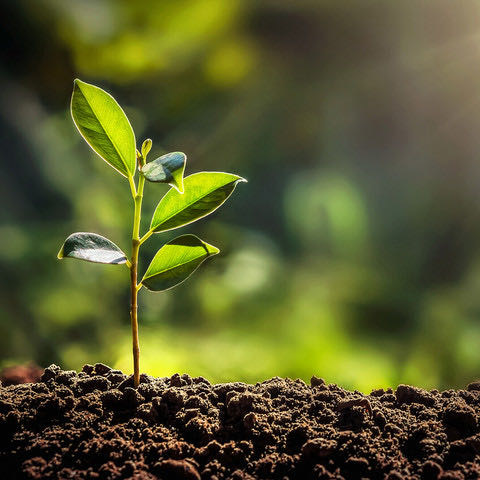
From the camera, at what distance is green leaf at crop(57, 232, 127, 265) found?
2.63ft

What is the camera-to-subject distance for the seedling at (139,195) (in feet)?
2.88

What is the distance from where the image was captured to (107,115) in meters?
0.89

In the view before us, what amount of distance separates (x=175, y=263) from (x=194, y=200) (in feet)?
0.39

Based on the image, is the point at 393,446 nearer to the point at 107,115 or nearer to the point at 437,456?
the point at 437,456

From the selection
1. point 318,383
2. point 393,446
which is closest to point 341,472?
point 393,446

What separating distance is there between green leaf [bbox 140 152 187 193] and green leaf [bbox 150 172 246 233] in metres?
0.09

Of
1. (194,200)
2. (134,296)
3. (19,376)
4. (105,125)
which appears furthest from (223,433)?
(19,376)

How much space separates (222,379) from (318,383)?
26.8 inches

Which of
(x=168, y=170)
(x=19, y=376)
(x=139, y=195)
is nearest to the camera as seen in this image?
(x=168, y=170)

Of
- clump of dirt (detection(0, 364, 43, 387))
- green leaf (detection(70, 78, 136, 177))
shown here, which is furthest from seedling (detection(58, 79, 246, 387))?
clump of dirt (detection(0, 364, 43, 387))

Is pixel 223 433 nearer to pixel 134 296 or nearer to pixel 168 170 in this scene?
pixel 134 296

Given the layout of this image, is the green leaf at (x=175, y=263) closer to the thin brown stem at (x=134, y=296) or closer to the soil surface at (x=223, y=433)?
the thin brown stem at (x=134, y=296)

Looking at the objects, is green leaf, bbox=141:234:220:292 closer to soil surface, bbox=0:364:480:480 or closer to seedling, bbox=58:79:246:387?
seedling, bbox=58:79:246:387

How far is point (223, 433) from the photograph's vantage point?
33.4 inches
